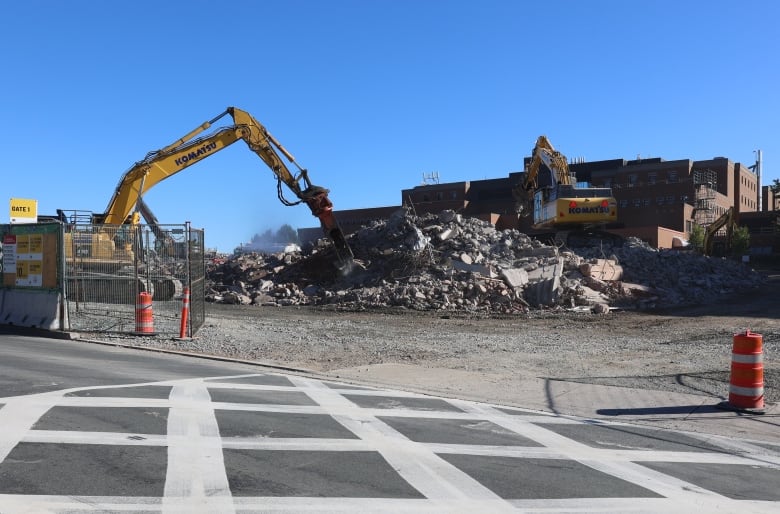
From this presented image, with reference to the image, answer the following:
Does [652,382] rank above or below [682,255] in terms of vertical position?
below

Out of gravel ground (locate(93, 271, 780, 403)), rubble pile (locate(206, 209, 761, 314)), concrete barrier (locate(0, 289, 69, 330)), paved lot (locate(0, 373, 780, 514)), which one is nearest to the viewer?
paved lot (locate(0, 373, 780, 514))

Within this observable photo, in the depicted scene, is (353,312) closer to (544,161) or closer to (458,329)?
(458,329)

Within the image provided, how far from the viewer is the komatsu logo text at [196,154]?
925 inches

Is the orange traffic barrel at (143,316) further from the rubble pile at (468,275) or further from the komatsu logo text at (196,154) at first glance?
the rubble pile at (468,275)

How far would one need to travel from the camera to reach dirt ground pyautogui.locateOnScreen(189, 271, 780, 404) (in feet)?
35.7

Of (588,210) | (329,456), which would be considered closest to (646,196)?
(588,210)

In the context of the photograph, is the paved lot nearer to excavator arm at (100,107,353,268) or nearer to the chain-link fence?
the chain-link fence

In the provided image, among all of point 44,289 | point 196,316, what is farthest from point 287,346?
point 44,289

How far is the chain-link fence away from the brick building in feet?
165

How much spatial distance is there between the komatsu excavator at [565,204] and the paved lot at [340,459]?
2625 cm

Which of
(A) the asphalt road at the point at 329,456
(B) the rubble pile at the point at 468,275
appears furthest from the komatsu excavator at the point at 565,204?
(A) the asphalt road at the point at 329,456

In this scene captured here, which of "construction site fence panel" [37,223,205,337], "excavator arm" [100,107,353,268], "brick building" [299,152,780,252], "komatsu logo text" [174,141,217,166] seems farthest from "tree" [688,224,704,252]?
"construction site fence panel" [37,223,205,337]

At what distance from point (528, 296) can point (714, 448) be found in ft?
61.5

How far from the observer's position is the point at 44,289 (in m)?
15.1
